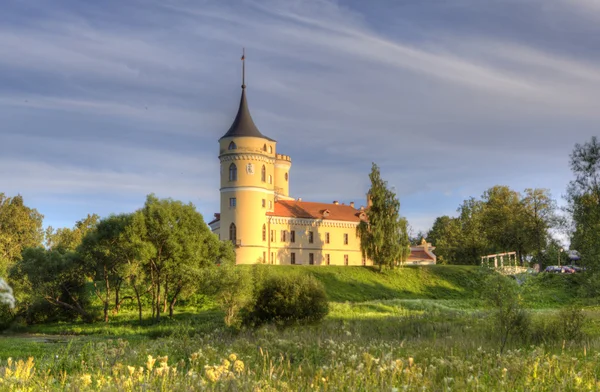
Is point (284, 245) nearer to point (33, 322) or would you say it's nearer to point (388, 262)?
point (388, 262)

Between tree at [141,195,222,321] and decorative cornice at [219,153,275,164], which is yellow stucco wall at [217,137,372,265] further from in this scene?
tree at [141,195,222,321]

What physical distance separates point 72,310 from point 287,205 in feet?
108

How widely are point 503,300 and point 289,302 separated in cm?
1357

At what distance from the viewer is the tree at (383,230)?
59.3m

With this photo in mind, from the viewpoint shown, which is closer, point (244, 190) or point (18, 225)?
point (244, 190)

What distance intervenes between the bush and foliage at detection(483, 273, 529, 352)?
12.5 metres

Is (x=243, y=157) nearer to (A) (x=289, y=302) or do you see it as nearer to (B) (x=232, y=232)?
(B) (x=232, y=232)

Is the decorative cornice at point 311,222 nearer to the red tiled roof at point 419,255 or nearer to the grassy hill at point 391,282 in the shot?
the grassy hill at point 391,282

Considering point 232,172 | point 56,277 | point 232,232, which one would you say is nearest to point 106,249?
point 56,277

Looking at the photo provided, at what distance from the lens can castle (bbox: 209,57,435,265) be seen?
62.6 meters

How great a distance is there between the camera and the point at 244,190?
6262 centimetres

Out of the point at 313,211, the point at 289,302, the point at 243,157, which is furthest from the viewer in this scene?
the point at 313,211

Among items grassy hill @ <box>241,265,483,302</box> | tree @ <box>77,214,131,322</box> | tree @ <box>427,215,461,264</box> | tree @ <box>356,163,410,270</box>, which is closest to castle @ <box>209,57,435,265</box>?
grassy hill @ <box>241,265,483,302</box>

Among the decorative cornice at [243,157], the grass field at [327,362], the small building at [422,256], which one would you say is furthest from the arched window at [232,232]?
the small building at [422,256]
